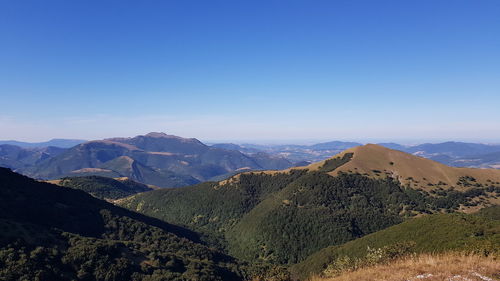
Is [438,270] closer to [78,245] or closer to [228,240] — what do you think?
[78,245]

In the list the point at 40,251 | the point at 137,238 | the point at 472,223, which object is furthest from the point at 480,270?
the point at 137,238

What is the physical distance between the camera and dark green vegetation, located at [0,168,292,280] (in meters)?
59.6

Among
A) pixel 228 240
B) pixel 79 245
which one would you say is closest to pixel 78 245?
pixel 79 245

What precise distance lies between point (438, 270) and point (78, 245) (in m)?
83.8

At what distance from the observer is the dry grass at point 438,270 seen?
16.6 metres

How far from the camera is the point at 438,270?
17547 millimetres

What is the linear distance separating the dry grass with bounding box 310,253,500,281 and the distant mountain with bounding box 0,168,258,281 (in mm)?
63220

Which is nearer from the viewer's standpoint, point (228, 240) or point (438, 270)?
point (438, 270)

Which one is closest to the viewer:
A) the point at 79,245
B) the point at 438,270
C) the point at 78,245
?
the point at 438,270

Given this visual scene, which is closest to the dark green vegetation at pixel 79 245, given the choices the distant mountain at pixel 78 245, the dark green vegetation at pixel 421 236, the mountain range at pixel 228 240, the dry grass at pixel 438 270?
the distant mountain at pixel 78 245

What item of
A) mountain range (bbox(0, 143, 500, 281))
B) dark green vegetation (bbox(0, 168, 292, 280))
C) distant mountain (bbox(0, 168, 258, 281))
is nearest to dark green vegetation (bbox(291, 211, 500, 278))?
mountain range (bbox(0, 143, 500, 281))

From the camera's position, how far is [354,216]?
18000 cm

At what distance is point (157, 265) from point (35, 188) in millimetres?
82116

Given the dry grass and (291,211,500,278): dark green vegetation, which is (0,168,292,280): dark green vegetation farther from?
the dry grass
